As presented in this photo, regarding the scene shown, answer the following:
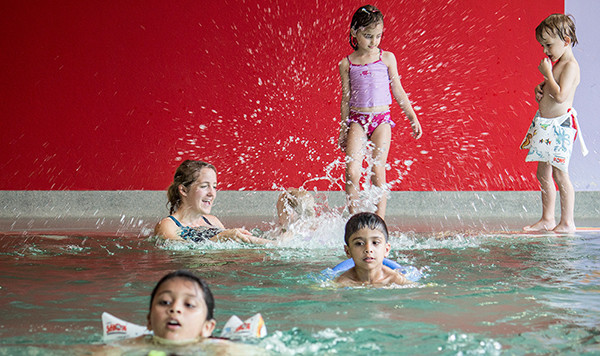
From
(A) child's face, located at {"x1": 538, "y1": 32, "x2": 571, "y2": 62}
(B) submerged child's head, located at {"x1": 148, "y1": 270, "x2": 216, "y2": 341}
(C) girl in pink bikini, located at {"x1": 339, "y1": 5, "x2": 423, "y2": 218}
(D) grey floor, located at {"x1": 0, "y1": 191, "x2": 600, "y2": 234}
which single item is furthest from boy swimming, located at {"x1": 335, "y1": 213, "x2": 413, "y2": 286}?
(D) grey floor, located at {"x1": 0, "y1": 191, "x2": 600, "y2": 234}

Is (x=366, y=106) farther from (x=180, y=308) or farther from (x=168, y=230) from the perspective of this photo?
(x=180, y=308)

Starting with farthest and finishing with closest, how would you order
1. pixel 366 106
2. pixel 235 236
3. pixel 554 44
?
pixel 366 106
pixel 554 44
pixel 235 236

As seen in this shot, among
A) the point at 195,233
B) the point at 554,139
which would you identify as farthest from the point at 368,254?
the point at 554,139

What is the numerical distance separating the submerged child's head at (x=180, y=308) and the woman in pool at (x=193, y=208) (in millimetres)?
2378

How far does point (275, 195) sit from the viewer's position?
781cm

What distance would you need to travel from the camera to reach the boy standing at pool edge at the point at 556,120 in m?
5.46

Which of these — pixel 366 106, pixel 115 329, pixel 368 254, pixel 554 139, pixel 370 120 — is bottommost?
pixel 115 329

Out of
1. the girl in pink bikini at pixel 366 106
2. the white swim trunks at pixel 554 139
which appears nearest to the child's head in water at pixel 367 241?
the girl in pink bikini at pixel 366 106

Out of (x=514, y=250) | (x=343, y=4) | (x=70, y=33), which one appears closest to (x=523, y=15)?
(x=343, y=4)

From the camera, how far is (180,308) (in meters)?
2.06

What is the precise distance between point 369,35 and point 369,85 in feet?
1.26

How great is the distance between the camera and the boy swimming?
3.24 m

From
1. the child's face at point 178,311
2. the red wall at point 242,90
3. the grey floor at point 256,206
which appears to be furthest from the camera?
the red wall at point 242,90

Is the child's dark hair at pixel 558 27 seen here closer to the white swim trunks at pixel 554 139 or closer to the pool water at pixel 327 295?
the white swim trunks at pixel 554 139
